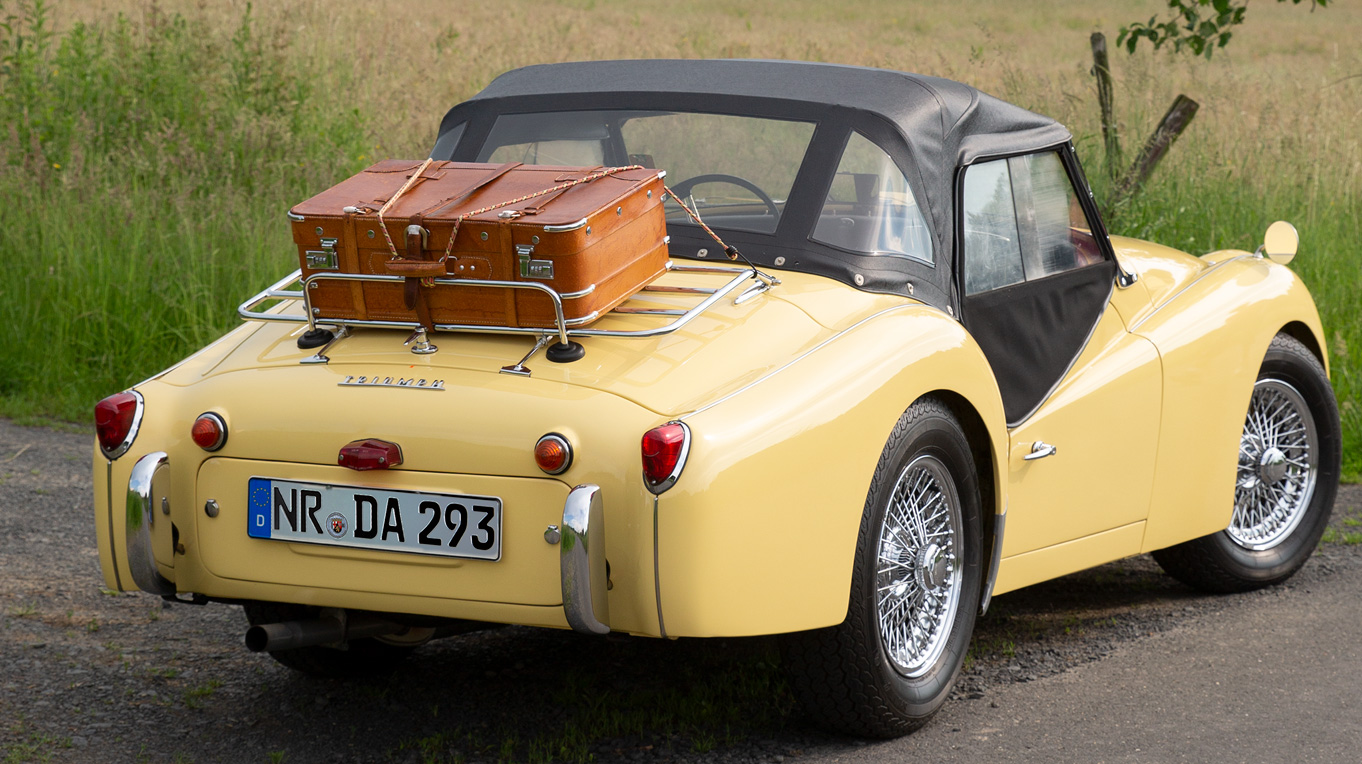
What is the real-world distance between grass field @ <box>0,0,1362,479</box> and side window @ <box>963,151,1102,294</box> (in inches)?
114

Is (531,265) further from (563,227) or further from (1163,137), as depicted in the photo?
(1163,137)

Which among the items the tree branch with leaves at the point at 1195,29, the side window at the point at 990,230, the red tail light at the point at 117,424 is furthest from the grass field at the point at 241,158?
the red tail light at the point at 117,424

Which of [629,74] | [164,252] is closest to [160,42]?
[164,252]

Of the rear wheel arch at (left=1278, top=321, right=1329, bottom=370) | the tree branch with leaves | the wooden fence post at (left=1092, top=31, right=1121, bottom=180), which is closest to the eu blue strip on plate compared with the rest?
the rear wheel arch at (left=1278, top=321, right=1329, bottom=370)

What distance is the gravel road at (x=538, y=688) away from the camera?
3.48m

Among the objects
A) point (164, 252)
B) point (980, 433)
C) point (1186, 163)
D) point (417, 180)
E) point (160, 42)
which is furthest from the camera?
point (160, 42)

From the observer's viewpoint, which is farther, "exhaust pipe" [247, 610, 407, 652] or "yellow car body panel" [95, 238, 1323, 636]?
"exhaust pipe" [247, 610, 407, 652]

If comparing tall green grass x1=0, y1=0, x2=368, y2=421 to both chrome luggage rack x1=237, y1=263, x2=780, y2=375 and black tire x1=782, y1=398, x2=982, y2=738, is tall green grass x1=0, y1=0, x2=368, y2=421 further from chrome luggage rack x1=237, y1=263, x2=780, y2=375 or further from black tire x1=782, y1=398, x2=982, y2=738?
black tire x1=782, y1=398, x2=982, y2=738

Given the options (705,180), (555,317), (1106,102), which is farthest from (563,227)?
(1106,102)

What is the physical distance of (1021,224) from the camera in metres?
4.24

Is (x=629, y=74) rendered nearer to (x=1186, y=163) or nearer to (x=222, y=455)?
(x=222, y=455)

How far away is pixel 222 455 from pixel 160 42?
25.4 ft

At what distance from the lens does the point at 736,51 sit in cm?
1723

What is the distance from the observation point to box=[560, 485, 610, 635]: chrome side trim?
2.80 meters
